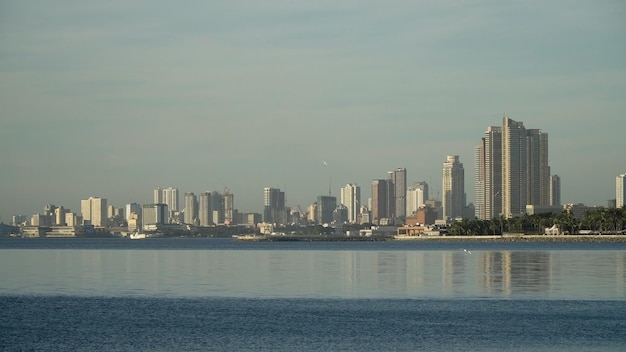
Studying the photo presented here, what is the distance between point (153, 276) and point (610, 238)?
13072 cm

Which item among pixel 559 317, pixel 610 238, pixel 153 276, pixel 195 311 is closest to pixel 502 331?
pixel 559 317

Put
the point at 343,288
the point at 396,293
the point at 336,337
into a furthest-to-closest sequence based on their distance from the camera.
Answer: the point at 343,288 < the point at 396,293 < the point at 336,337

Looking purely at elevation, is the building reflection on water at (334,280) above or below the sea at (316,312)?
above

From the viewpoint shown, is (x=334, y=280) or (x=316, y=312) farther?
(x=334, y=280)

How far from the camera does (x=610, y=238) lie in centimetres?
19075

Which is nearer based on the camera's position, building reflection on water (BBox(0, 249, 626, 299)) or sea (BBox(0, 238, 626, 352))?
sea (BBox(0, 238, 626, 352))

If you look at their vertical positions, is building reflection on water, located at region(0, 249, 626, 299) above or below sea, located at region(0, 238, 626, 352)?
above

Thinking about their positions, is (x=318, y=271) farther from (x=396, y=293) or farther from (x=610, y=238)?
(x=610, y=238)

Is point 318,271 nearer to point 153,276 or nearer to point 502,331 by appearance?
point 153,276

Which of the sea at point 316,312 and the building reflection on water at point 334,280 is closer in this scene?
the sea at point 316,312

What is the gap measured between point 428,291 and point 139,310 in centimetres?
Answer: 1755

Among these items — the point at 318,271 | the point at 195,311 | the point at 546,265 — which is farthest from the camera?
the point at 546,265

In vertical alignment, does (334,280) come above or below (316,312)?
above

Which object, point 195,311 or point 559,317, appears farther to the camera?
point 195,311
